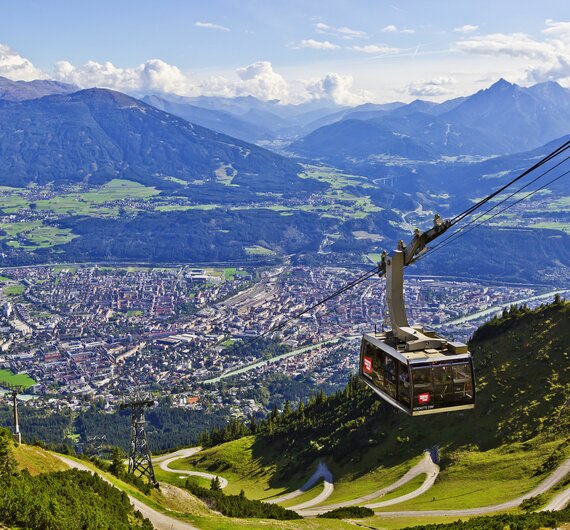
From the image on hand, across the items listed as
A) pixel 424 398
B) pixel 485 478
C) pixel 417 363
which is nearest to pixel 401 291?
pixel 417 363

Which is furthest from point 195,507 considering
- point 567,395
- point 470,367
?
point 567,395

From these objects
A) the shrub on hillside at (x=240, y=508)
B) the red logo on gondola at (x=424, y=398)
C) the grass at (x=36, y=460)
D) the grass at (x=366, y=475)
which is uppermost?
the red logo on gondola at (x=424, y=398)

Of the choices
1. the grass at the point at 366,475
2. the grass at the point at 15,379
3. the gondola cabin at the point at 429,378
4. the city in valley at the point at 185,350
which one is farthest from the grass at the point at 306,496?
the grass at the point at 15,379

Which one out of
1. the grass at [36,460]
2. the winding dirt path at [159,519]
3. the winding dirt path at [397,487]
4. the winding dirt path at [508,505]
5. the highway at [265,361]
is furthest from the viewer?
the highway at [265,361]

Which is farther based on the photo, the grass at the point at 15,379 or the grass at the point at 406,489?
the grass at the point at 15,379

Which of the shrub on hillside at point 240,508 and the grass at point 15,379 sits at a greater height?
the shrub on hillside at point 240,508

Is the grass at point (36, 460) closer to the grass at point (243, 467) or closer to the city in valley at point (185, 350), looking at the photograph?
the grass at point (243, 467)

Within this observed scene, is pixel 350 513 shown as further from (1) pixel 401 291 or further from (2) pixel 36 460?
(1) pixel 401 291
